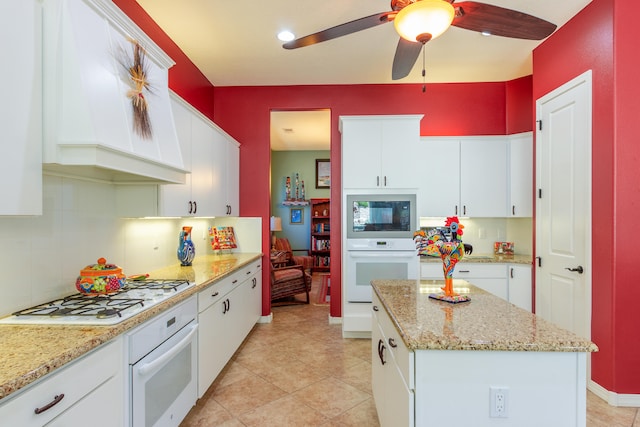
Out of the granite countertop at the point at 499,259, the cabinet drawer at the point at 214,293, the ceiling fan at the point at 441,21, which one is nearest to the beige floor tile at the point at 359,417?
the cabinet drawer at the point at 214,293

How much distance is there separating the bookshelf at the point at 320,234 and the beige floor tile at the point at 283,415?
504 cm

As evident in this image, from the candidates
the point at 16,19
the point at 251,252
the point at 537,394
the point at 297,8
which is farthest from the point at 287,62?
the point at 537,394

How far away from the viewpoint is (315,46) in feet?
9.95

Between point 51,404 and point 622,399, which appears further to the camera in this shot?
point 622,399

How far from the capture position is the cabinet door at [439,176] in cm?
364

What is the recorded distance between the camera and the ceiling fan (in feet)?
4.92

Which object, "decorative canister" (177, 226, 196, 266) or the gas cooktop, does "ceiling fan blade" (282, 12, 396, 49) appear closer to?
the gas cooktop

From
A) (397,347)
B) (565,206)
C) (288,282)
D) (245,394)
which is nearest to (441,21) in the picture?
(397,347)

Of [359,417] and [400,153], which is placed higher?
[400,153]

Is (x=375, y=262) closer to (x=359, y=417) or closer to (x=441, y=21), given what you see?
(x=359, y=417)

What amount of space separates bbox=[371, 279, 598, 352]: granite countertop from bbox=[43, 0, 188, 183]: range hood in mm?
1465

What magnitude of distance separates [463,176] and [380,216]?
1.14 meters

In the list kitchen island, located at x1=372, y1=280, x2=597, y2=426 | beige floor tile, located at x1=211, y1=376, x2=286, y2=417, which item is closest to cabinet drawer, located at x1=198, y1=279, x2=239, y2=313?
beige floor tile, located at x1=211, y1=376, x2=286, y2=417

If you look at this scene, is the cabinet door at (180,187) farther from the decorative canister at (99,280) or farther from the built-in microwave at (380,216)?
the built-in microwave at (380,216)
